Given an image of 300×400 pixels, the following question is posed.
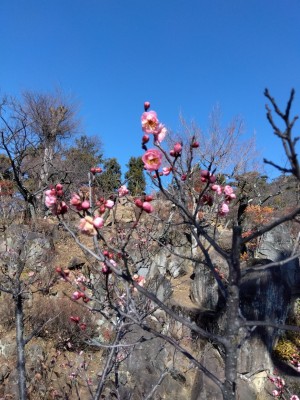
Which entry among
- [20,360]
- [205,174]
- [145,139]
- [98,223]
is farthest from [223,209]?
[20,360]

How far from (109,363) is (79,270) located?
21.8ft

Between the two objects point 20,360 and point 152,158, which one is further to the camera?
point 20,360

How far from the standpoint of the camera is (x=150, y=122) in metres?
1.41

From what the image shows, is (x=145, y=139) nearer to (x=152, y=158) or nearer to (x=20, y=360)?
(x=152, y=158)

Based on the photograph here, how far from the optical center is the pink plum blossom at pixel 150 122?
55.1 inches

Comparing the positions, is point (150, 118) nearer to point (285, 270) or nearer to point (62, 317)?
point (62, 317)

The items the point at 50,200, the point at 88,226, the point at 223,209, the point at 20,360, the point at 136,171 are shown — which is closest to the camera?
the point at 88,226

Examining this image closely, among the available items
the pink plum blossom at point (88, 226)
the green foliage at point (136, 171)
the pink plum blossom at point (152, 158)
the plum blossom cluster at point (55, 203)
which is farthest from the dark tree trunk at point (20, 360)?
the green foliage at point (136, 171)

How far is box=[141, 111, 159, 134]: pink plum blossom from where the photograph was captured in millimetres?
1398

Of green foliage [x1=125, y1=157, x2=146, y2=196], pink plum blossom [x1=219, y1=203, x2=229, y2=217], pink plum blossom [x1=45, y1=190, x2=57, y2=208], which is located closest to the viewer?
pink plum blossom [x1=45, y1=190, x2=57, y2=208]

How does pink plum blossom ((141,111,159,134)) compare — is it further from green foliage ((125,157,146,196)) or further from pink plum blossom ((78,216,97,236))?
green foliage ((125,157,146,196))

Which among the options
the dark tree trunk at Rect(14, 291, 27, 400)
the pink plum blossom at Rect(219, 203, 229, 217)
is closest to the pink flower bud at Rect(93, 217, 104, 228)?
the pink plum blossom at Rect(219, 203, 229, 217)

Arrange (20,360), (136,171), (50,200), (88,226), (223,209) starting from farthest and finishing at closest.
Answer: (136,171) < (20,360) < (223,209) < (50,200) < (88,226)

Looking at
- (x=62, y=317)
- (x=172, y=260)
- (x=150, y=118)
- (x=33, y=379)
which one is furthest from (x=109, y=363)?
(x=172, y=260)
